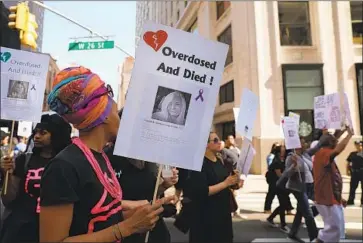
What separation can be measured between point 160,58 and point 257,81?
59.0 ft

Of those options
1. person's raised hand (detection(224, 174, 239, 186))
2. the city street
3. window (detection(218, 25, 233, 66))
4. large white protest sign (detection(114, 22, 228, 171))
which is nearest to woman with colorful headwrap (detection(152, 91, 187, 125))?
large white protest sign (detection(114, 22, 228, 171))

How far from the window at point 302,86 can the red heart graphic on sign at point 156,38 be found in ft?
60.5

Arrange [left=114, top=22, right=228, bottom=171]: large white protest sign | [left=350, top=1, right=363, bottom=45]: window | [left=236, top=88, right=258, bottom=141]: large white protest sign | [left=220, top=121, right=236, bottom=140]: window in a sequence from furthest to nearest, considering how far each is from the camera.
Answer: [left=220, top=121, right=236, bottom=140]: window < [left=350, top=1, right=363, bottom=45]: window < [left=236, top=88, right=258, bottom=141]: large white protest sign < [left=114, top=22, right=228, bottom=171]: large white protest sign

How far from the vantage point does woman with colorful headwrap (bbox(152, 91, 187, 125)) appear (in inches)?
80.7

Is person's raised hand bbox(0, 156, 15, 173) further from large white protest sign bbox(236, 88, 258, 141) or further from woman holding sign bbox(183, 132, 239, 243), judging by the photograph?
large white protest sign bbox(236, 88, 258, 141)

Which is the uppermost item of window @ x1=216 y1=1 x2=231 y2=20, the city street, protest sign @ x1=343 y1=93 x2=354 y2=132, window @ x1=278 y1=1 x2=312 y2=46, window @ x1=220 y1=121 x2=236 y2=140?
window @ x1=216 y1=1 x2=231 y2=20

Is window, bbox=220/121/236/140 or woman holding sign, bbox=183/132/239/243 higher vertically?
window, bbox=220/121/236/140

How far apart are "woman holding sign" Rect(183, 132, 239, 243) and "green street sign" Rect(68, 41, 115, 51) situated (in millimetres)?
9295

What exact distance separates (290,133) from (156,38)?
452cm

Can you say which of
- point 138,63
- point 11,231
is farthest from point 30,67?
point 138,63

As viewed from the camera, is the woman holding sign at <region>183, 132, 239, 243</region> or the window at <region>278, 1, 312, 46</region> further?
the window at <region>278, 1, 312, 46</region>

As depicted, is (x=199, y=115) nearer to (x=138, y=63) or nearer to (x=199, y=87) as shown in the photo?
(x=199, y=87)

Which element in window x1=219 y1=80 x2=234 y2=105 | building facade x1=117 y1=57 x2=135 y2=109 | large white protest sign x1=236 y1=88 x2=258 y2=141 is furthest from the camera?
window x1=219 y1=80 x2=234 y2=105

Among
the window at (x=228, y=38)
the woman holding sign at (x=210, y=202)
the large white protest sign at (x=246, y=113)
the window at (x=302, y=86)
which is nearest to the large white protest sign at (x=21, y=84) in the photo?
the woman holding sign at (x=210, y=202)
